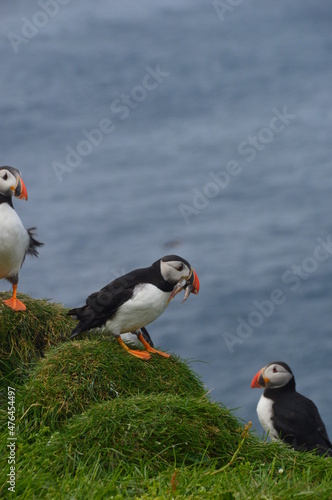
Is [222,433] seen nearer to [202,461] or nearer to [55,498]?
[202,461]

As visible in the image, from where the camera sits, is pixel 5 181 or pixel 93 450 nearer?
pixel 93 450

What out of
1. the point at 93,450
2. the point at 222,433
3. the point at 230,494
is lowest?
the point at 222,433

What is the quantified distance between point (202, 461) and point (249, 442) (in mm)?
574

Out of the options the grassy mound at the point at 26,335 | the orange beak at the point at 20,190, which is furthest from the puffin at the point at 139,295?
the orange beak at the point at 20,190

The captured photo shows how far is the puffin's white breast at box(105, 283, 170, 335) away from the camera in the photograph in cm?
678

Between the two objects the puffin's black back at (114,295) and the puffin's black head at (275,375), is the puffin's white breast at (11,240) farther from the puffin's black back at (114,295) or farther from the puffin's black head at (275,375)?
the puffin's black head at (275,375)

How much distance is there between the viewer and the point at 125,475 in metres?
5.25

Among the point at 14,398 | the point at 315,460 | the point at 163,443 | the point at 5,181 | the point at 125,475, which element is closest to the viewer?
the point at 125,475

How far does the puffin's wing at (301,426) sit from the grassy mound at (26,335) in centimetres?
213

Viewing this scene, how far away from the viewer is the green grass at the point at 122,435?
187 inches

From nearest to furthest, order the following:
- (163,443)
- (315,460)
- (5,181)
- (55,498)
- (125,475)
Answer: (55,498) → (125,475) → (163,443) → (315,460) → (5,181)

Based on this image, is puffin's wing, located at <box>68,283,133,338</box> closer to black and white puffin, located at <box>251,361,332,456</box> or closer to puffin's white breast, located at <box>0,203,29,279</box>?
puffin's white breast, located at <box>0,203,29,279</box>

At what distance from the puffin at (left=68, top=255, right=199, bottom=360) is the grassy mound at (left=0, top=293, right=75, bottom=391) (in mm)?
843

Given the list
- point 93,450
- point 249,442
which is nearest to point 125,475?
point 93,450
